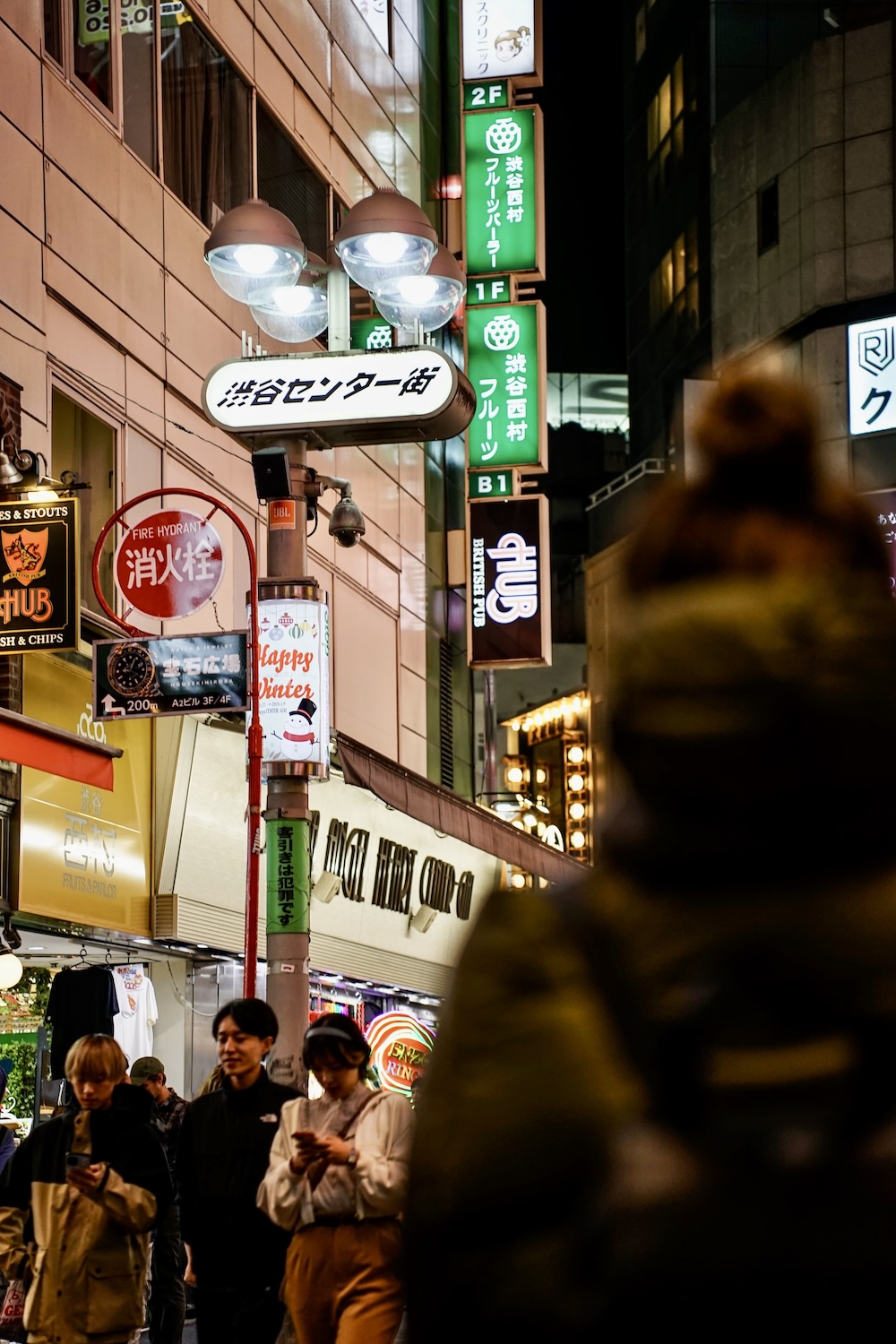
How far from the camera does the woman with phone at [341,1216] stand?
703 centimetres

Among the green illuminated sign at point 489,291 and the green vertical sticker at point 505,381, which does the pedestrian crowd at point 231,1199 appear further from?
the green illuminated sign at point 489,291

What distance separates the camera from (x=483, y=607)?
2720 centimetres

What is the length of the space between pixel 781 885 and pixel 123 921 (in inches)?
603

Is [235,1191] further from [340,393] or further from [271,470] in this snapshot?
[340,393]

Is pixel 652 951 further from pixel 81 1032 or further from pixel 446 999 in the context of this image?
pixel 81 1032

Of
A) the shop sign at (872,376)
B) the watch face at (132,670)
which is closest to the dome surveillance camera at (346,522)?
the watch face at (132,670)

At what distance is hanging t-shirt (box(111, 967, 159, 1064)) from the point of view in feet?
55.5

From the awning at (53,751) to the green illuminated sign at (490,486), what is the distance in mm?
13741

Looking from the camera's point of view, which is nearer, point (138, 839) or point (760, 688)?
point (760, 688)

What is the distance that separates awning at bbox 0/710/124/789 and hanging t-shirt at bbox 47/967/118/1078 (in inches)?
119

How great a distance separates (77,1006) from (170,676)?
12.1 ft

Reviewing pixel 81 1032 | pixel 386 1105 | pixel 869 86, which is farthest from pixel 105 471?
pixel 869 86

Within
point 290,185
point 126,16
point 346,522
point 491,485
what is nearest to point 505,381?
point 491,485

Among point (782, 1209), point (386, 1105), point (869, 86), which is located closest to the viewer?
point (782, 1209)
